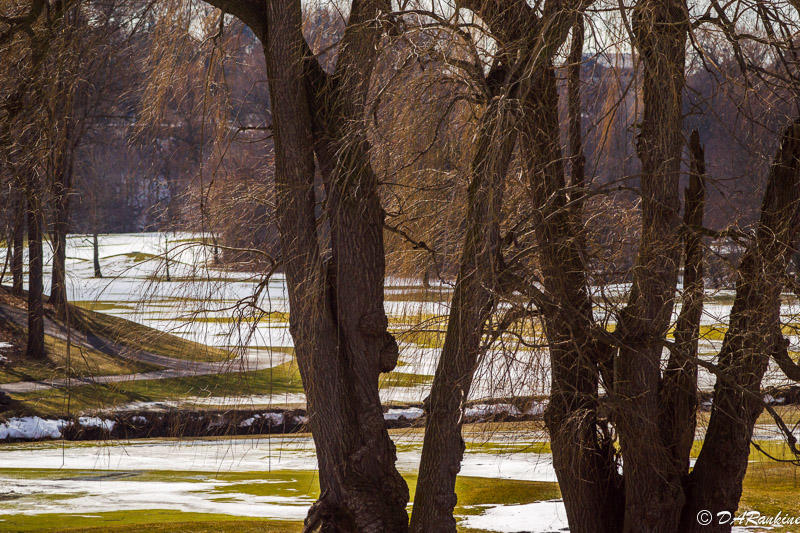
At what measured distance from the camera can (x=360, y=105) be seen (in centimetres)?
625

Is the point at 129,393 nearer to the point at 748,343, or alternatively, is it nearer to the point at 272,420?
the point at 272,420

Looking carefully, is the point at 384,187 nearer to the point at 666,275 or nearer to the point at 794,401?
the point at 666,275

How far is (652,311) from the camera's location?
6453mm

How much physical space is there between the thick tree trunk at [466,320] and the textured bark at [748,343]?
6.00 ft

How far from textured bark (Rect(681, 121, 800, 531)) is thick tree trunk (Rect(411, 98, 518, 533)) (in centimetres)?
183

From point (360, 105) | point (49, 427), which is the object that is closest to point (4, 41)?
point (360, 105)

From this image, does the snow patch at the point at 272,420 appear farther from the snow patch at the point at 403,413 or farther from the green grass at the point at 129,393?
the snow patch at the point at 403,413

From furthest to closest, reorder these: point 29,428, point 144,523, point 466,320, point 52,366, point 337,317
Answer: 1. point 52,366
2. point 29,428
3. point 144,523
4. point 337,317
5. point 466,320

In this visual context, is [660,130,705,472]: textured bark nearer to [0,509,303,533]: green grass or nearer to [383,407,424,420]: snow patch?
[0,509,303,533]: green grass

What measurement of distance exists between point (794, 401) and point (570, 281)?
1994 mm

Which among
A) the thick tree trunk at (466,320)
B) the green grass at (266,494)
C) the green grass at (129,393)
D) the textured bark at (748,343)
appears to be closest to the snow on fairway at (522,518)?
the green grass at (266,494)

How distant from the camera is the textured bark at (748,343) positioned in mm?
6266

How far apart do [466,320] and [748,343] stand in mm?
2368

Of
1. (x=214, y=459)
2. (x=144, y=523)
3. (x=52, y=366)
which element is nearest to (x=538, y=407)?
(x=144, y=523)
